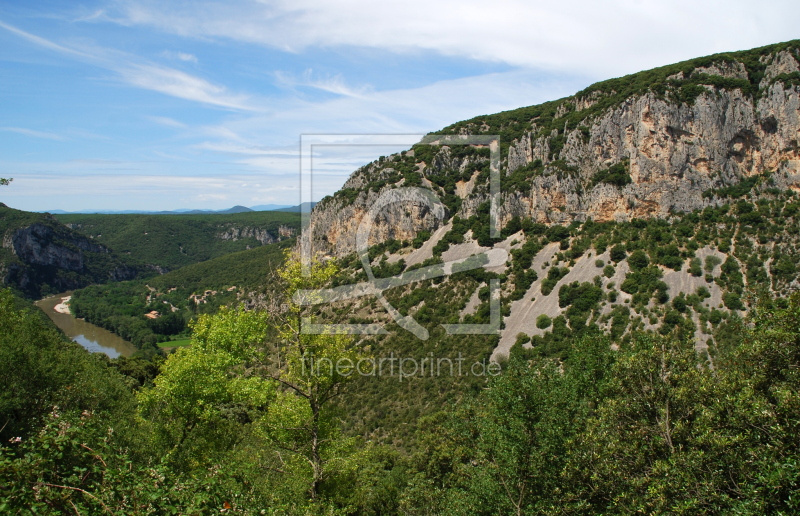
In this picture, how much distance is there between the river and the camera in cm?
7806

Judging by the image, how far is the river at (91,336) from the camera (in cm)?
7806

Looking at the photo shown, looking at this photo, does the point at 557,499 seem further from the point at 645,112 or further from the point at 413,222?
the point at 413,222

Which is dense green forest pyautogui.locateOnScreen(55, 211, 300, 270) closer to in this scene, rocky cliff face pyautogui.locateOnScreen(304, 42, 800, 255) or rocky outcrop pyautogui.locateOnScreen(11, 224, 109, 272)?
rocky outcrop pyautogui.locateOnScreen(11, 224, 109, 272)

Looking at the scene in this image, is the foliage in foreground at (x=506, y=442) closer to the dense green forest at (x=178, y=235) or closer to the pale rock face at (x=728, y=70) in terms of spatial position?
the pale rock face at (x=728, y=70)

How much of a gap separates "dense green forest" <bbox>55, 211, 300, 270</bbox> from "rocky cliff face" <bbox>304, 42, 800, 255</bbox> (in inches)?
5030

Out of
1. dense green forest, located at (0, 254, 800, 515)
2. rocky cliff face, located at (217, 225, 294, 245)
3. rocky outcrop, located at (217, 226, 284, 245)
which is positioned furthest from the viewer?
rocky outcrop, located at (217, 226, 284, 245)

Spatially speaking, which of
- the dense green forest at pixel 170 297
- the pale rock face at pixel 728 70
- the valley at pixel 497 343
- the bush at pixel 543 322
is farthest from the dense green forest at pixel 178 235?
the pale rock face at pixel 728 70

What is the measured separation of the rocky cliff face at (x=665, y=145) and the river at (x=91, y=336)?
55.4m

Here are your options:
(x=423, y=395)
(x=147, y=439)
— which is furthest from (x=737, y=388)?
(x=423, y=395)

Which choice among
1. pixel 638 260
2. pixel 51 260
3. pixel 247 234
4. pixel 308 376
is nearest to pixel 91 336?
pixel 51 260

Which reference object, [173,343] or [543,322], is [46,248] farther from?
[543,322]

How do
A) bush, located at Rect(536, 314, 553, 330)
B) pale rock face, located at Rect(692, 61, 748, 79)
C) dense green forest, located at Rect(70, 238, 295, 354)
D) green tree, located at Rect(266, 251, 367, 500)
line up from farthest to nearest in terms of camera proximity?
1. dense green forest, located at Rect(70, 238, 295, 354)
2. pale rock face, located at Rect(692, 61, 748, 79)
3. bush, located at Rect(536, 314, 553, 330)
4. green tree, located at Rect(266, 251, 367, 500)

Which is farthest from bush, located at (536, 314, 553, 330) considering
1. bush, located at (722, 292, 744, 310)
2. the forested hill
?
the forested hill

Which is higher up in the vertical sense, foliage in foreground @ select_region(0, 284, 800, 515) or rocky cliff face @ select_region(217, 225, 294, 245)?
rocky cliff face @ select_region(217, 225, 294, 245)
